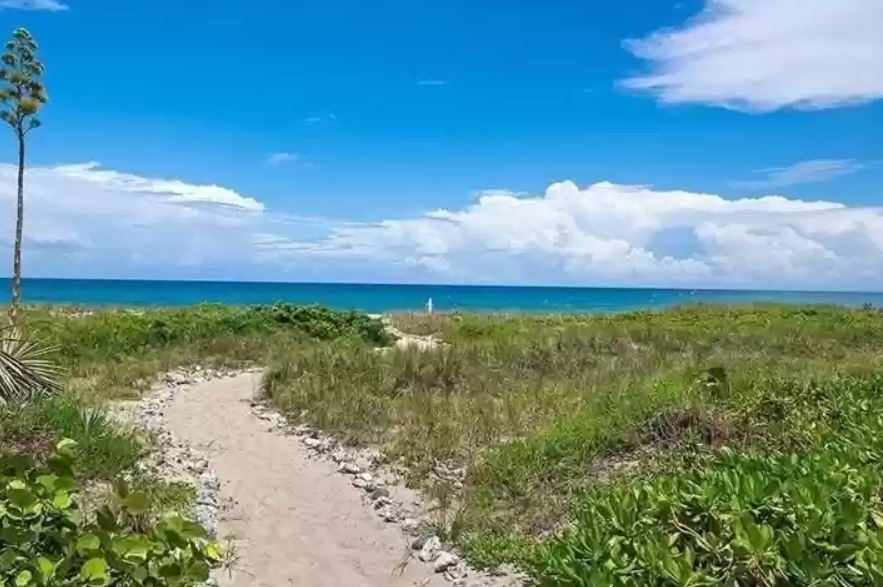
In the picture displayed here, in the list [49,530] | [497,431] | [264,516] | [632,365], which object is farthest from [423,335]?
[49,530]

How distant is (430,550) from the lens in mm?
6512

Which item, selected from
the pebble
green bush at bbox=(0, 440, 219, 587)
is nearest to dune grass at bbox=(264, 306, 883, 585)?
the pebble

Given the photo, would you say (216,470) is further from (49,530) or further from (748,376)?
(748,376)

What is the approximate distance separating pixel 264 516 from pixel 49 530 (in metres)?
4.00

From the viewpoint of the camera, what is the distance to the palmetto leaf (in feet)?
29.5

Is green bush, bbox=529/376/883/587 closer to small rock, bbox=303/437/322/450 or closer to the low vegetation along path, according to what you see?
the low vegetation along path

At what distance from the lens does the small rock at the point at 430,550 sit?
6.43m

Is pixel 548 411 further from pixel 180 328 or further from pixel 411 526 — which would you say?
pixel 180 328

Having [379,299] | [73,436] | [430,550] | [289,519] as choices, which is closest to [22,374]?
[73,436]

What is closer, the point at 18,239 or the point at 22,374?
the point at 22,374

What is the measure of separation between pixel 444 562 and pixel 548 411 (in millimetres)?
4947

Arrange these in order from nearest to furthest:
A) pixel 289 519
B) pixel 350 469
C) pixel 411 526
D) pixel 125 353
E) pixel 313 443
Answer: pixel 411 526 → pixel 289 519 → pixel 350 469 → pixel 313 443 → pixel 125 353

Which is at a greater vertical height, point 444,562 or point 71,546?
point 71,546

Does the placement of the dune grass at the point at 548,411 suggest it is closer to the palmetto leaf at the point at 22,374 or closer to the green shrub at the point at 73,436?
the green shrub at the point at 73,436
